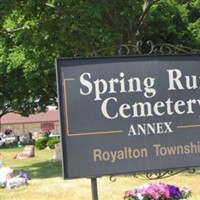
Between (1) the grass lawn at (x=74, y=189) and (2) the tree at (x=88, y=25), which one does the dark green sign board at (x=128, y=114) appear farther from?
(2) the tree at (x=88, y=25)

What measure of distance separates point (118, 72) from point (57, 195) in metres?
7.00

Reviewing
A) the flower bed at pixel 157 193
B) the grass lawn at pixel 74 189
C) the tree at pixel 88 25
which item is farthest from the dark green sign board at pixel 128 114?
the tree at pixel 88 25

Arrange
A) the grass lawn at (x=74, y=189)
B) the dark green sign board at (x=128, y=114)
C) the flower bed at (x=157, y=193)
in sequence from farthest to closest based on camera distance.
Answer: the grass lawn at (x=74, y=189) < the flower bed at (x=157, y=193) < the dark green sign board at (x=128, y=114)

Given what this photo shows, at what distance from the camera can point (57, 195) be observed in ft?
36.7

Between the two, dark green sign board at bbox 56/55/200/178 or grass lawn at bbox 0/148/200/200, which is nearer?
dark green sign board at bbox 56/55/200/178

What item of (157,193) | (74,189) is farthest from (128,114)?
(74,189)

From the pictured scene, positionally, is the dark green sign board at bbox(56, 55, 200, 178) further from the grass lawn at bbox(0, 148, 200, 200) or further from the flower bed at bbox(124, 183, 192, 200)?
the grass lawn at bbox(0, 148, 200, 200)

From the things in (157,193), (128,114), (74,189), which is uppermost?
(128,114)

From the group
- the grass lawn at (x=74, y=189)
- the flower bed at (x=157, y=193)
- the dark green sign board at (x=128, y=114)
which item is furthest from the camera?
the grass lawn at (x=74, y=189)

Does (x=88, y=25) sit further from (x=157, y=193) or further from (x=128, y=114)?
(x=128, y=114)

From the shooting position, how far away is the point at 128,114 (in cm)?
469

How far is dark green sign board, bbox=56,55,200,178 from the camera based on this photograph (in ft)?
15.1

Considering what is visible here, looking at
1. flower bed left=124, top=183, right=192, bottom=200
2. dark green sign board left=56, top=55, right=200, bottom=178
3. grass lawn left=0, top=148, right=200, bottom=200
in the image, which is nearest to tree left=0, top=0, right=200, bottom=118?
grass lawn left=0, top=148, right=200, bottom=200

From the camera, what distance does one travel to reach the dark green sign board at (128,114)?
4590mm
